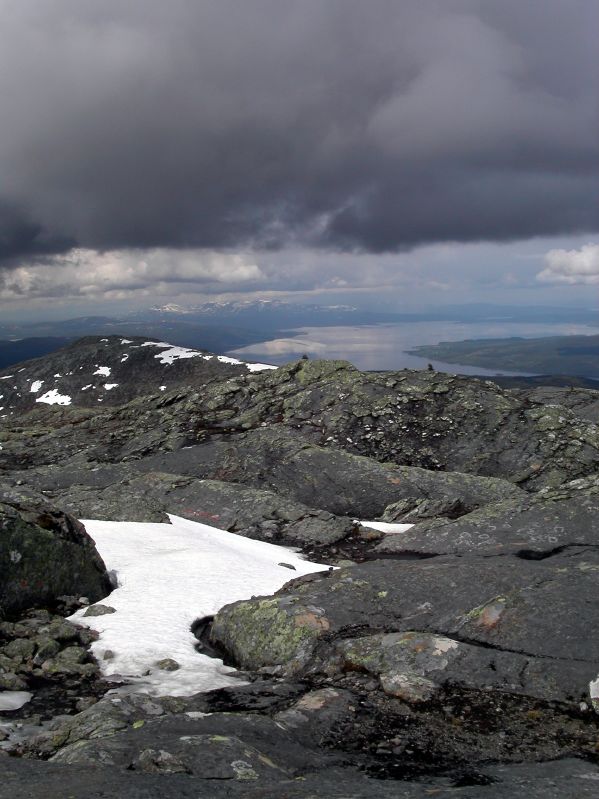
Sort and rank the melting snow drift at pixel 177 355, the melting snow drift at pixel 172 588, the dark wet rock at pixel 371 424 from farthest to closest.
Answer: the melting snow drift at pixel 177 355
the dark wet rock at pixel 371 424
the melting snow drift at pixel 172 588

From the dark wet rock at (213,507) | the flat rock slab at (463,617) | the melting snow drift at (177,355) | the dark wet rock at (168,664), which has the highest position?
the melting snow drift at (177,355)

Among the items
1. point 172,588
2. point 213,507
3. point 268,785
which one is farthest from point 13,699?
point 213,507

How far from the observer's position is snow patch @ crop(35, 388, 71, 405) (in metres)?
146

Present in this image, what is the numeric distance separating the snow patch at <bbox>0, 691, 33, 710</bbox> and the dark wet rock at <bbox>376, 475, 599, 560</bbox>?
52.8ft

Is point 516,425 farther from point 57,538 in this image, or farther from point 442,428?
point 57,538

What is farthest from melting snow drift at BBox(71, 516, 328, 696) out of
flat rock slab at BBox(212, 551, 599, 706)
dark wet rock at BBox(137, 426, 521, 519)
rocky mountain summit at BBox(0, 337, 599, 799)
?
dark wet rock at BBox(137, 426, 521, 519)

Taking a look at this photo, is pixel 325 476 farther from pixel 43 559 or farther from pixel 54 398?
pixel 54 398

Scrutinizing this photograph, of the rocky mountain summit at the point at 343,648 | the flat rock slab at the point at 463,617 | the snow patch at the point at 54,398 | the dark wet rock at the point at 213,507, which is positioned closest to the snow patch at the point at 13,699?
the rocky mountain summit at the point at 343,648

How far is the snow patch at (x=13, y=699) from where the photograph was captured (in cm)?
1102

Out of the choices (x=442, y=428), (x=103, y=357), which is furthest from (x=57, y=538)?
(x=103, y=357)

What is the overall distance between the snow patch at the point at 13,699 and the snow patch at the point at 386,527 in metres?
20.2

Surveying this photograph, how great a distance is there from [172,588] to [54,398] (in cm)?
14376

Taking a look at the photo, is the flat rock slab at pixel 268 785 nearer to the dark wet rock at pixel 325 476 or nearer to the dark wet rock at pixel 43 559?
the dark wet rock at pixel 43 559

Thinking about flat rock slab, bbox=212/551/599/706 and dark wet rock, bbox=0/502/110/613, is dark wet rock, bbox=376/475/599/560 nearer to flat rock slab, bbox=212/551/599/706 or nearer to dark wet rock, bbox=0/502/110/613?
flat rock slab, bbox=212/551/599/706
